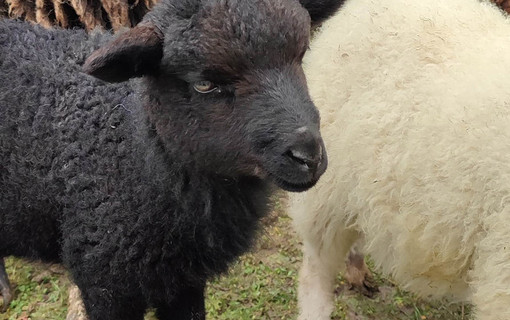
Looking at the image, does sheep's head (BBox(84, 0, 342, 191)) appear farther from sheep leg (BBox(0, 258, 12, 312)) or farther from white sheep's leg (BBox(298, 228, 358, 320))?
sheep leg (BBox(0, 258, 12, 312))

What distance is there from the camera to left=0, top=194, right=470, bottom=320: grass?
13.0 ft

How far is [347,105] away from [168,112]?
123 centimetres

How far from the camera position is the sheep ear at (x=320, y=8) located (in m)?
2.44

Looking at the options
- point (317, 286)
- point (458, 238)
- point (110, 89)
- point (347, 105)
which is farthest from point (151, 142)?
point (317, 286)

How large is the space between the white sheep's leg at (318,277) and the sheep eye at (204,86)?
170 cm

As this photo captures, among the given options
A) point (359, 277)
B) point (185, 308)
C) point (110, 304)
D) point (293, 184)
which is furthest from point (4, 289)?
point (293, 184)

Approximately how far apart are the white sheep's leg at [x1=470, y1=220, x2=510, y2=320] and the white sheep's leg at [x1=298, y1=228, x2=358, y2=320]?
111 centimetres

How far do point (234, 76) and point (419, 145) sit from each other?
1.08m

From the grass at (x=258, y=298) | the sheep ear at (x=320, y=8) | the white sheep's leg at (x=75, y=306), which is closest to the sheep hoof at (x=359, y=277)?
the grass at (x=258, y=298)

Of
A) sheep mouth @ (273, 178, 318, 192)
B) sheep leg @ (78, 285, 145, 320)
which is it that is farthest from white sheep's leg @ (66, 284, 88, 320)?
sheep mouth @ (273, 178, 318, 192)

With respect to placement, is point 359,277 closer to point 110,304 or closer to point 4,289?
point 110,304

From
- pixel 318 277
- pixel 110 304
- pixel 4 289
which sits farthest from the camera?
pixel 4 289

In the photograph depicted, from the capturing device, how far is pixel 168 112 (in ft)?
7.18

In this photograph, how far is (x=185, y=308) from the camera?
305cm
